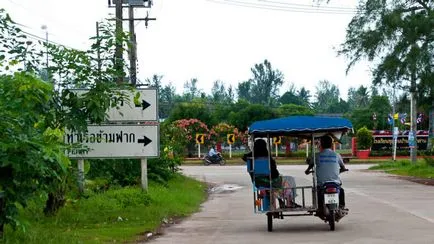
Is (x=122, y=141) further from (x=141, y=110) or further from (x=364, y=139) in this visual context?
(x=364, y=139)

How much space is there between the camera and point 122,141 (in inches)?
715

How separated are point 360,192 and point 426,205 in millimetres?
6540

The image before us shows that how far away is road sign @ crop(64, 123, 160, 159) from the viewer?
58.9 ft

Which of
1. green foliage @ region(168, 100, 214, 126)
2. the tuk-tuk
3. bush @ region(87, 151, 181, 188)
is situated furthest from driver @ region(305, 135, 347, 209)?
green foliage @ region(168, 100, 214, 126)

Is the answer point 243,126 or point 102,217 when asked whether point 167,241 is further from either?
→ point 243,126

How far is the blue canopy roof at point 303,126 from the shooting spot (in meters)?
14.0

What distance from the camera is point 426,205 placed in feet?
64.3

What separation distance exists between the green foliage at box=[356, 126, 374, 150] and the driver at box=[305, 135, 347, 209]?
196 ft

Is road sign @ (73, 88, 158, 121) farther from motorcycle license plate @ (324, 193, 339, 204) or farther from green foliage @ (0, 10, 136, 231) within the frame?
motorcycle license plate @ (324, 193, 339, 204)

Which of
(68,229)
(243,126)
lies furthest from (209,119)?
(68,229)

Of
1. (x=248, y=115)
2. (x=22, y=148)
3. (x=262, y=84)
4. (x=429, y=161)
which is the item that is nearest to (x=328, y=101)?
(x=262, y=84)

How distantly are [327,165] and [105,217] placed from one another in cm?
513

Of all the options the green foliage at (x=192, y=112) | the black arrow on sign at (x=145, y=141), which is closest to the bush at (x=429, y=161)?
the black arrow on sign at (x=145, y=141)

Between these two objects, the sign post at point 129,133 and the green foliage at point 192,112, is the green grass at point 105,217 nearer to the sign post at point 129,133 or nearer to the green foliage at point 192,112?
the sign post at point 129,133
